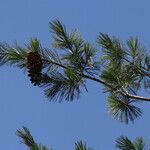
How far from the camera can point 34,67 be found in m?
5.82

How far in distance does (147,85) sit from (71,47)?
862 millimetres

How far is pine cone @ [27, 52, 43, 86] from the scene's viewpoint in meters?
5.77

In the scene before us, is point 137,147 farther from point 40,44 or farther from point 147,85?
point 40,44

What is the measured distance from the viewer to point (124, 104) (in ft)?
20.8

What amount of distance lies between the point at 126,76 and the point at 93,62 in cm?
40

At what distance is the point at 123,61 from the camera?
6.39 metres

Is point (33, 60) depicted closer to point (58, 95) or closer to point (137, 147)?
point (58, 95)

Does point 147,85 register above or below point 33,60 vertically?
above

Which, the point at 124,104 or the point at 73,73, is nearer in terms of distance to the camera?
the point at 73,73

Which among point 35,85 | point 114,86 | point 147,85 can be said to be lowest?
point 35,85

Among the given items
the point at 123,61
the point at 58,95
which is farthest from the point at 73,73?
the point at 123,61

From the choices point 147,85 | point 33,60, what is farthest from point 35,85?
point 147,85

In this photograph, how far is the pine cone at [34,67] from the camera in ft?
18.9

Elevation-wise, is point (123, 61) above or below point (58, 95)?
above
